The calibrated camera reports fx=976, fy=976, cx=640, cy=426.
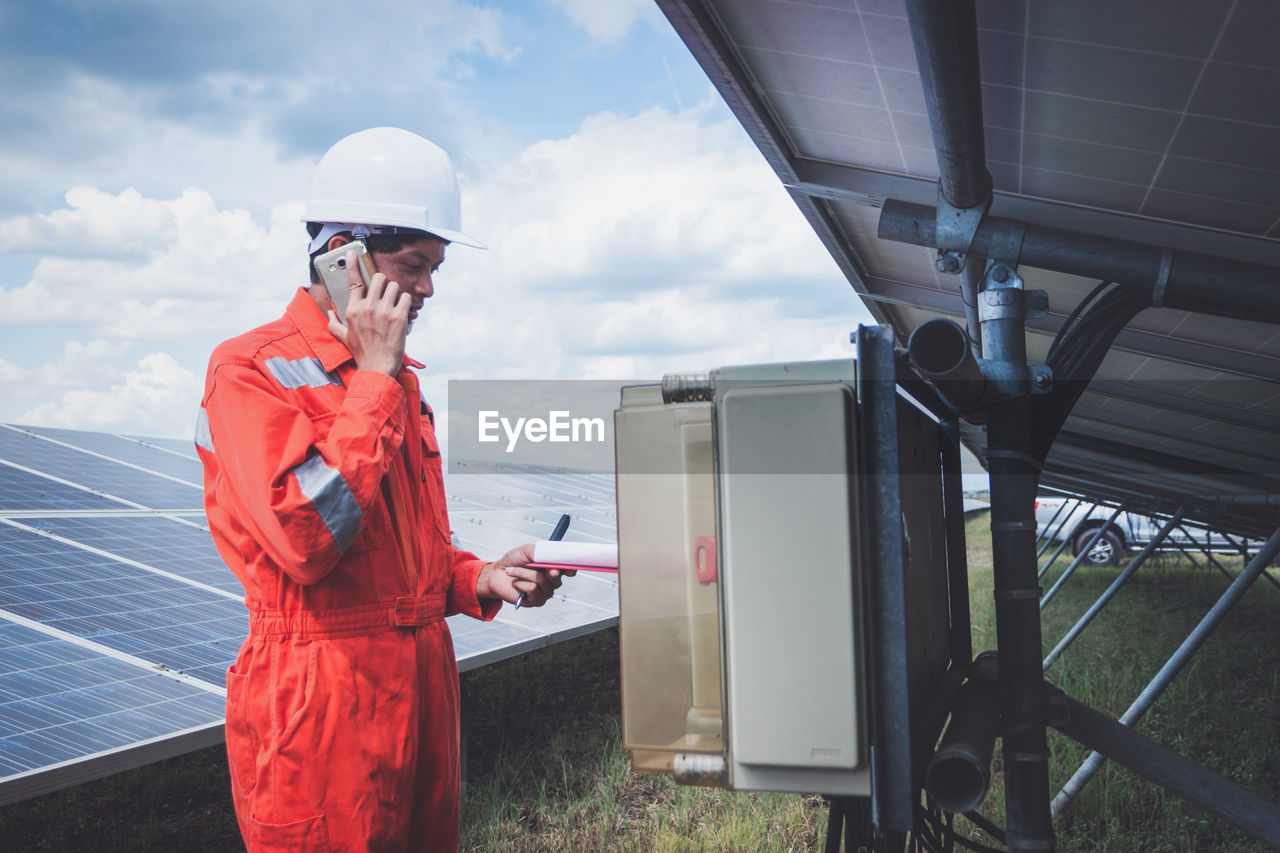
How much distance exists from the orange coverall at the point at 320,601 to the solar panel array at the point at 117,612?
1.17 m

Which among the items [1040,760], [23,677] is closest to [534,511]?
[23,677]

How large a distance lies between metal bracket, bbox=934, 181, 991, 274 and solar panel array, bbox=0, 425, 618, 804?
8.36 ft

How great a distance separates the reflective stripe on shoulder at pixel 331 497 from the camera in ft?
5.58

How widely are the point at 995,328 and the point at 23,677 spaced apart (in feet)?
10.2

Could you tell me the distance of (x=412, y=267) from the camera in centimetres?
217

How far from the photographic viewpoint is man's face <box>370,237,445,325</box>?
2137 millimetres

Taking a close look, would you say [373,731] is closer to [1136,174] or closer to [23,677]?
[23,677]

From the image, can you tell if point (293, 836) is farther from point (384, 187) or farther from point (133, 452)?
point (133, 452)

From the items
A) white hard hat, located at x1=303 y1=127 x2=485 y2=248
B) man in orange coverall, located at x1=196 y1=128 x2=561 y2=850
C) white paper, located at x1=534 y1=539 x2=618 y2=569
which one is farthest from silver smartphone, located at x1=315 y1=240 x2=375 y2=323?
white paper, located at x1=534 y1=539 x2=618 y2=569

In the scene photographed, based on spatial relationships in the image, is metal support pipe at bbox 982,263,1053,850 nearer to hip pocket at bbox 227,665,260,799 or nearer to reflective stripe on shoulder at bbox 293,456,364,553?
reflective stripe on shoulder at bbox 293,456,364,553

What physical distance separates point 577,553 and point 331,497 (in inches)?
20.2

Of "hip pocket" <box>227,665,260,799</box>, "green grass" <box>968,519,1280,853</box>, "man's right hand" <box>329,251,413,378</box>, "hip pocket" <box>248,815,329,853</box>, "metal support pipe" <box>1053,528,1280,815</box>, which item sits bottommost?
"green grass" <box>968,519,1280,853</box>

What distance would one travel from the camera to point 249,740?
184cm

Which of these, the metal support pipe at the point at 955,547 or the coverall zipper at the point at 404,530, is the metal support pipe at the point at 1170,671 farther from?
the coverall zipper at the point at 404,530
